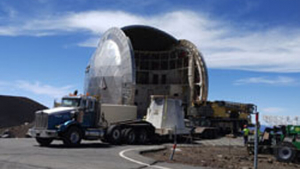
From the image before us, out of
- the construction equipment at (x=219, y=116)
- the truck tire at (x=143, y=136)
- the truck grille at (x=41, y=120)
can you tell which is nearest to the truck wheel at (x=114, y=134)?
the truck tire at (x=143, y=136)

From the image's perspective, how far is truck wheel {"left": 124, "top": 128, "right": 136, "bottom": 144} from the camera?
20.9 meters

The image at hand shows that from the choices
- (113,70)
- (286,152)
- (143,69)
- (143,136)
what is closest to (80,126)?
(143,136)

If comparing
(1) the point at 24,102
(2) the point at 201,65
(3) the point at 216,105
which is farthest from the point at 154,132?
(1) the point at 24,102

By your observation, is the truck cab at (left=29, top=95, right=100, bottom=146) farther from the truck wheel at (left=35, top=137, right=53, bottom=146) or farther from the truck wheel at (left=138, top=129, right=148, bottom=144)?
the truck wheel at (left=138, top=129, right=148, bottom=144)

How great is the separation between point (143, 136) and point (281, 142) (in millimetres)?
9055

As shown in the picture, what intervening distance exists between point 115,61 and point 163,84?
39.0 feet

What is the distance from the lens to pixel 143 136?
21.9m

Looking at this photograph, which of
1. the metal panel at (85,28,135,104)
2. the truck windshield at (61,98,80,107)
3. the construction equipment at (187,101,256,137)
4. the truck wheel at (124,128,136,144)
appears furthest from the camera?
the metal panel at (85,28,135,104)

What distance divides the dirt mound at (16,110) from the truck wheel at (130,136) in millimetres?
29474

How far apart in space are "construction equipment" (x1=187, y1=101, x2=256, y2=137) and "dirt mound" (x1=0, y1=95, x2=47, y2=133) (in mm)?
25314

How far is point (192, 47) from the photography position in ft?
144

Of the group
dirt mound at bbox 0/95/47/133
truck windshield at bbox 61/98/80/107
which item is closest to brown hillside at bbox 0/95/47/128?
dirt mound at bbox 0/95/47/133

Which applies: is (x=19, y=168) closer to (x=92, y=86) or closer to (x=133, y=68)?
(x=133, y=68)

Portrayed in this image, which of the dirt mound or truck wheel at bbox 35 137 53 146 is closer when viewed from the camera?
truck wheel at bbox 35 137 53 146
